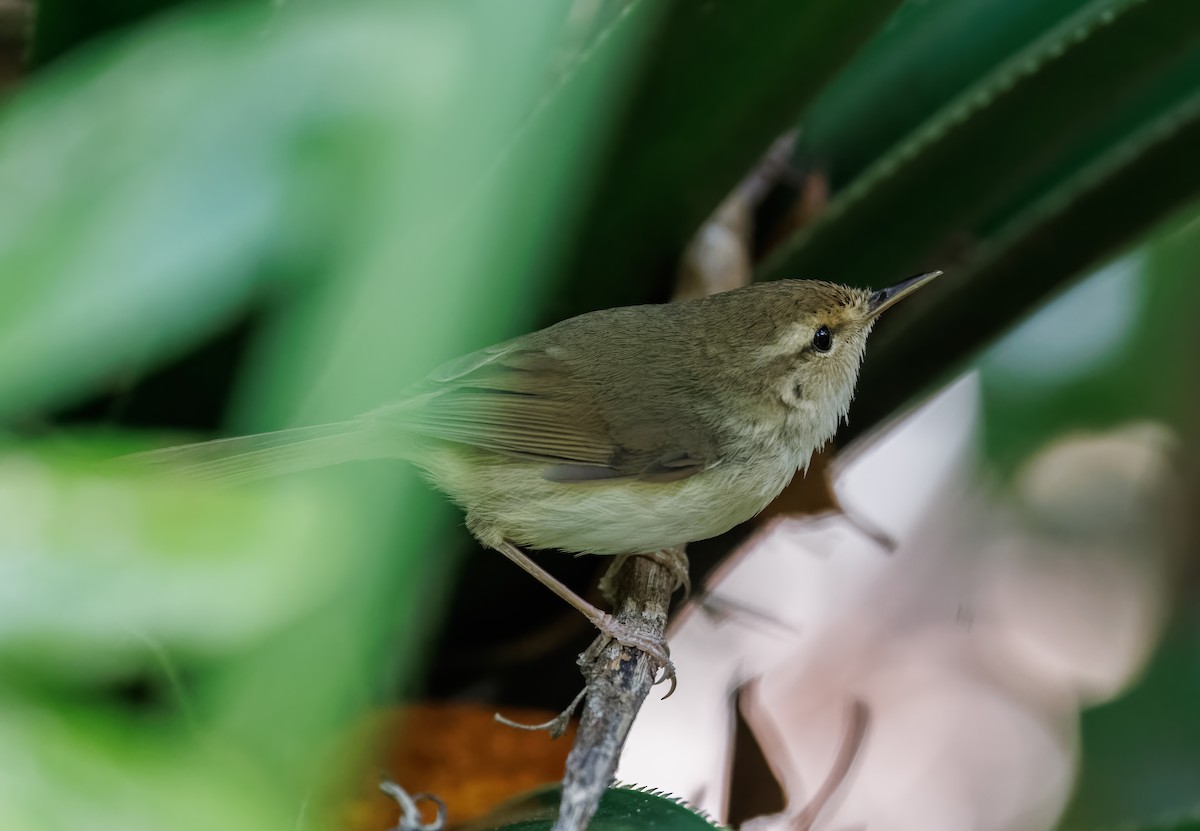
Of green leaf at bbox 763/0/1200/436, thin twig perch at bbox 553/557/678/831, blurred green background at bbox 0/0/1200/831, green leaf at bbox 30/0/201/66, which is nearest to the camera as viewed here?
blurred green background at bbox 0/0/1200/831

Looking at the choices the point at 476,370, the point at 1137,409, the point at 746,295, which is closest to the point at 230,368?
the point at 476,370

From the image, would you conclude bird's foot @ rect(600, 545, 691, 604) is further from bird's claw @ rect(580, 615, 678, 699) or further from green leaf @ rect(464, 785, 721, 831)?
green leaf @ rect(464, 785, 721, 831)

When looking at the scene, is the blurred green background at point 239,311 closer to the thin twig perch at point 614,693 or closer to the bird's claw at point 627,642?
the thin twig perch at point 614,693

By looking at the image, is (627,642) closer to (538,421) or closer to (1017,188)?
(538,421)

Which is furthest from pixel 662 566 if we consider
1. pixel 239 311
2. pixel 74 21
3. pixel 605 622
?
pixel 239 311

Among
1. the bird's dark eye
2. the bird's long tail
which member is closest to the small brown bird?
the bird's dark eye

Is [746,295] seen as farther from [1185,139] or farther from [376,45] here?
[376,45]
